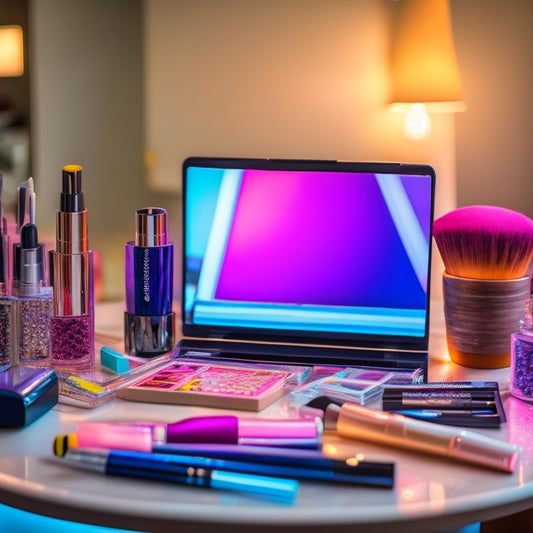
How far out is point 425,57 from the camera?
111cm

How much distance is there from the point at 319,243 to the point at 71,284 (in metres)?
0.26

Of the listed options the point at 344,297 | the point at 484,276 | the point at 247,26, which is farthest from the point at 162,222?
the point at 247,26

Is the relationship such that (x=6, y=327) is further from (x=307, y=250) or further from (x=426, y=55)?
(x=426, y=55)

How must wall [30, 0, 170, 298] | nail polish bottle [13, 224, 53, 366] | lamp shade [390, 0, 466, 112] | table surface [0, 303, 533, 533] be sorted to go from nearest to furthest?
table surface [0, 303, 533, 533] → nail polish bottle [13, 224, 53, 366] → lamp shade [390, 0, 466, 112] → wall [30, 0, 170, 298]

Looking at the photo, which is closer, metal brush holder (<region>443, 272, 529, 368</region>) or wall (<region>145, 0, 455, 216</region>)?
metal brush holder (<region>443, 272, 529, 368</region>)

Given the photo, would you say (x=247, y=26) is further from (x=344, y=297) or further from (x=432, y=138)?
(x=344, y=297)

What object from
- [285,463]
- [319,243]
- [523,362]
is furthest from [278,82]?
[285,463]

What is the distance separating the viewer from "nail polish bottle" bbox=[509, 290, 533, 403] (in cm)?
74

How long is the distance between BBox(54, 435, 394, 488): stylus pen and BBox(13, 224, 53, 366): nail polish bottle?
26 centimetres

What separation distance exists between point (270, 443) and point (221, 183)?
0.38m

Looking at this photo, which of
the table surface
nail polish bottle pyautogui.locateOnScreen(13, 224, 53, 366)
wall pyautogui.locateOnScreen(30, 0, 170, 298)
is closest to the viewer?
the table surface

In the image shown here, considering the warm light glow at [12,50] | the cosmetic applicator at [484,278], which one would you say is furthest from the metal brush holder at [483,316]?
the warm light glow at [12,50]

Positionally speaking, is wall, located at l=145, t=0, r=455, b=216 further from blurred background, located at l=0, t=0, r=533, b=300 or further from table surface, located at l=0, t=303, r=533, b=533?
table surface, located at l=0, t=303, r=533, b=533

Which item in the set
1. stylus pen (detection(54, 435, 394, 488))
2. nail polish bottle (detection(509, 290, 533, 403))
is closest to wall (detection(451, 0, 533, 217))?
nail polish bottle (detection(509, 290, 533, 403))
